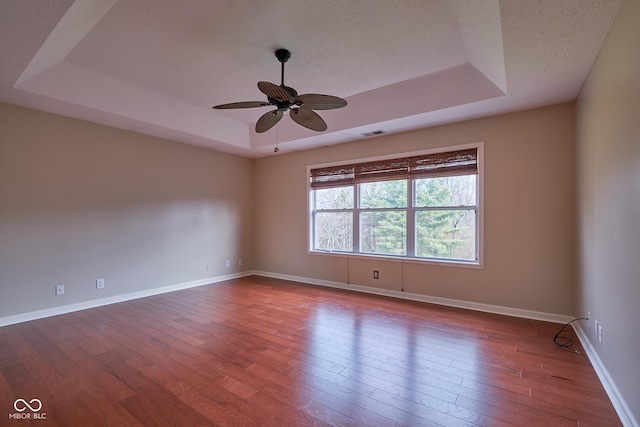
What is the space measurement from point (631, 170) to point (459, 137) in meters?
2.33

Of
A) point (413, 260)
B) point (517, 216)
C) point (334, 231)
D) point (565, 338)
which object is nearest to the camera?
point (565, 338)

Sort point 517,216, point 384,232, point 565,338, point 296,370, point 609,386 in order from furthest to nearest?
point 384,232 → point 517,216 → point 565,338 → point 296,370 → point 609,386

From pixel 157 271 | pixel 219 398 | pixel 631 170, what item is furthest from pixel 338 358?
pixel 157 271

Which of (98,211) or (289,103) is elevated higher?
(289,103)

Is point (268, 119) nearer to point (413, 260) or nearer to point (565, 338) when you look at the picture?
point (413, 260)

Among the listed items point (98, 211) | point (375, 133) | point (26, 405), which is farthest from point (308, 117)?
point (98, 211)

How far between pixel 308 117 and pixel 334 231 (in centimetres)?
263

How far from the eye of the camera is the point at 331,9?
2229 millimetres

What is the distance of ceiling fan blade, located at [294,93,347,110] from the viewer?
2.44 meters

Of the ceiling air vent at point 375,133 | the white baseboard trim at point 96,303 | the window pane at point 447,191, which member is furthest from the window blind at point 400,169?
the white baseboard trim at point 96,303

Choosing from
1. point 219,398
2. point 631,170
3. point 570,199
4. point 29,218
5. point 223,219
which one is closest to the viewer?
point 631,170

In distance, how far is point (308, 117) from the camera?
113 inches

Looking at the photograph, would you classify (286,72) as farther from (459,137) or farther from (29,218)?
(29,218)

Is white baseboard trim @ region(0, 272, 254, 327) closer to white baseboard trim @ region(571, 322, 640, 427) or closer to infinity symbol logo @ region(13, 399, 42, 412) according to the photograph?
infinity symbol logo @ region(13, 399, 42, 412)
